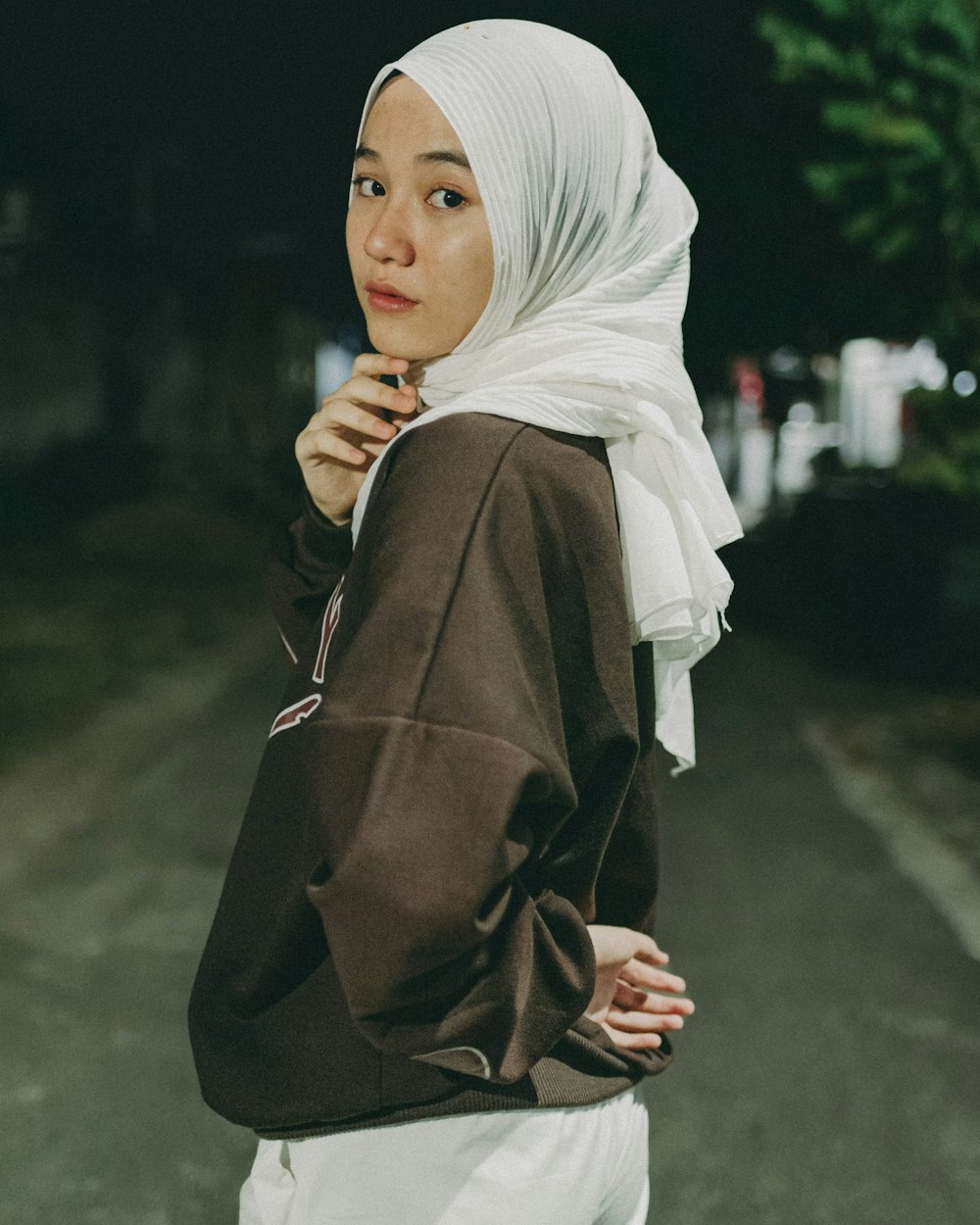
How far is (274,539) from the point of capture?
1619 millimetres

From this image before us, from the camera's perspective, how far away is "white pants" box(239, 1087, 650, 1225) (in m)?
1.18

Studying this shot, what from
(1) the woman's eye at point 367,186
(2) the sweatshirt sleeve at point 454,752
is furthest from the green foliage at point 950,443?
(2) the sweatshirt sleeve at point 454,752

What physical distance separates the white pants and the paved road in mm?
1798

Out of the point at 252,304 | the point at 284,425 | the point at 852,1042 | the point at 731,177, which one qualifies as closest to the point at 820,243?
the point at 731,177

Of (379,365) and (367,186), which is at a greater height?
(367,186)

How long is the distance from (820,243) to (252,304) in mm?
19802

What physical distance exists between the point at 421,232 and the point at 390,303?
0.08 meters

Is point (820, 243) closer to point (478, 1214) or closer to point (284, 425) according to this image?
point (478, 1214)

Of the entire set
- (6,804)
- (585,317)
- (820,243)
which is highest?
(585,317)

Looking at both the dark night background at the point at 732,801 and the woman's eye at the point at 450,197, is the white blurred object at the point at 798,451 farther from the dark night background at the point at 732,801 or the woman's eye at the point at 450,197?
the woman's eye at the point at 450,197

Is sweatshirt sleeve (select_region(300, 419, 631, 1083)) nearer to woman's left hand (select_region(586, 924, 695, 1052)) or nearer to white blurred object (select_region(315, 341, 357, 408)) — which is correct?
woman's left hand (select_region(586, 924, 695, 1052))

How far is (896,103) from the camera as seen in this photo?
6.25 metres

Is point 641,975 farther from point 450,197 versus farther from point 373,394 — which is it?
point 450,197

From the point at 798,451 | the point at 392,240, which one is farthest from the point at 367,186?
→ the point at 798,451
